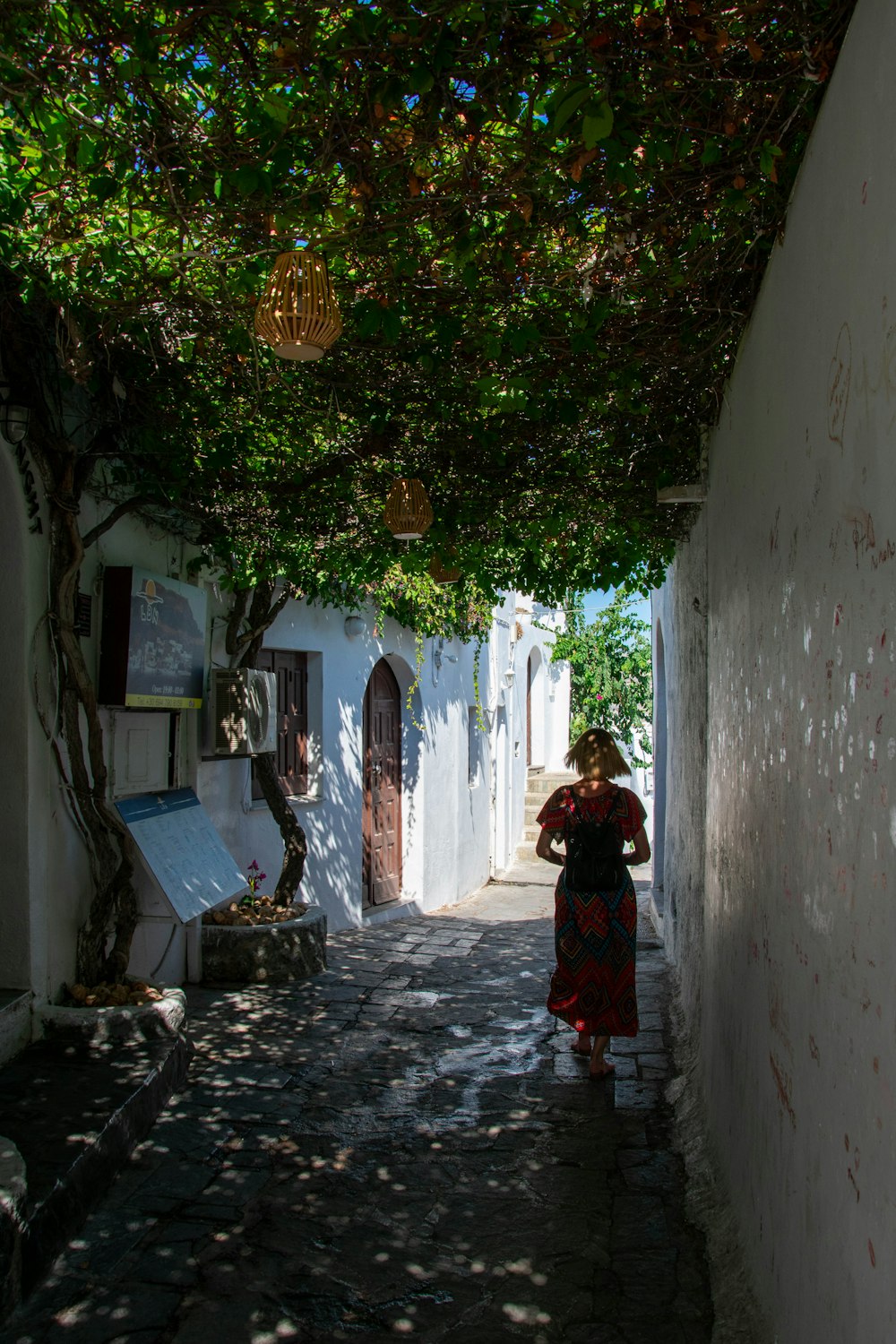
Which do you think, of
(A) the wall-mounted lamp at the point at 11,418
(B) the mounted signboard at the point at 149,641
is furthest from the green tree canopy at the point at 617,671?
(A) the wall-mounted lamp at the point at 11,418

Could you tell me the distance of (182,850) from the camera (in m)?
6.33

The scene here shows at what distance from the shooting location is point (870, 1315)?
1.62 meters

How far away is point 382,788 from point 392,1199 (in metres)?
7.18

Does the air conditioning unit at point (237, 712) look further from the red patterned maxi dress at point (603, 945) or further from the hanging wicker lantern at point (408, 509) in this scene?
the red patterned maxi dress at point (603, 945)

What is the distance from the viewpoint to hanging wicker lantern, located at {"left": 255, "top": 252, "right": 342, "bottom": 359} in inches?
129

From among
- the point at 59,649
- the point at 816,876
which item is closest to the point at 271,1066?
the point at 59,649

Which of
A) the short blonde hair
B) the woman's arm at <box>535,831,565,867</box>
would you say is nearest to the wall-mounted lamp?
the short blonde hair

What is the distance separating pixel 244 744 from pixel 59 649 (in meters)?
2.24

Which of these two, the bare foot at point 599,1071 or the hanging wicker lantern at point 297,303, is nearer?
the hanging wicker lantern at point 297,303

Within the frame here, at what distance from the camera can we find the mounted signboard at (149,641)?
228 inches

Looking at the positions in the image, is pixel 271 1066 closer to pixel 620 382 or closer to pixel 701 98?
pixel 620 382

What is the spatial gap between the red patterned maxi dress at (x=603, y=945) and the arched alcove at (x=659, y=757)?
14.1ft

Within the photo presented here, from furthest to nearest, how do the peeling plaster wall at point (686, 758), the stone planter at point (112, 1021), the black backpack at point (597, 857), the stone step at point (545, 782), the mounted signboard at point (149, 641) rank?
the stone step at point (545, 782), the mounted signboard at point (149, 641), the peeling plaster wall at point (686, 758), the black backpack at point (597, 857), the stone planter at point (112, 1021)

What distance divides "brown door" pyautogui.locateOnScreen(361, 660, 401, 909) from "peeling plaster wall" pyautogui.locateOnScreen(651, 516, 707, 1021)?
296cm
